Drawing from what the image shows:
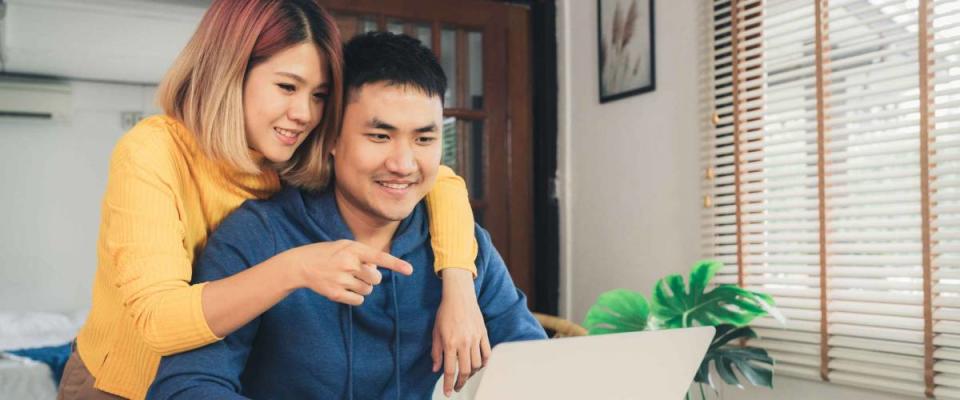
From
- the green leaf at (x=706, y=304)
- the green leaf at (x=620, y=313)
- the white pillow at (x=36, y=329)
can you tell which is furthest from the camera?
the white pillow at (x=36, y=329)

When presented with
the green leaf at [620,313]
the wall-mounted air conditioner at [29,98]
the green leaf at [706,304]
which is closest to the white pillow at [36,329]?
the wall-mounted air conditioner at [29,98]

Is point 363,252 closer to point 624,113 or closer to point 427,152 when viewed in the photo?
point 427,152

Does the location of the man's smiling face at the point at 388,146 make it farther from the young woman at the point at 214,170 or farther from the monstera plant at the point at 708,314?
the monstera plant at the point at 708,314

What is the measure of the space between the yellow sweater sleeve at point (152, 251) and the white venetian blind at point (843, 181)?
4.99ft

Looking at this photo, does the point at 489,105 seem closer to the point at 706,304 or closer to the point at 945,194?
the point at 706,304

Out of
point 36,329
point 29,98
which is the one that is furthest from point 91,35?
point 36,329

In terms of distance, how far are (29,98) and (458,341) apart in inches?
181

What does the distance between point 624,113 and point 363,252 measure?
1913 mm

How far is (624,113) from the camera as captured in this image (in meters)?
2.59

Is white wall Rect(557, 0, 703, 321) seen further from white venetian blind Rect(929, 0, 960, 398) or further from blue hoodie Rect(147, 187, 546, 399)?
blue hoodie Rect(147, 187, 546, 399)

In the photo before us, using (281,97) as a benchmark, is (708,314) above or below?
below

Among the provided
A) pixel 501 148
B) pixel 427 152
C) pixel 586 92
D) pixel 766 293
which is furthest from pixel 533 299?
pixel 427 152

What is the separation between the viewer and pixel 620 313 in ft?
6.70

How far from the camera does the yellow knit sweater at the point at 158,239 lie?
35.2 inches
